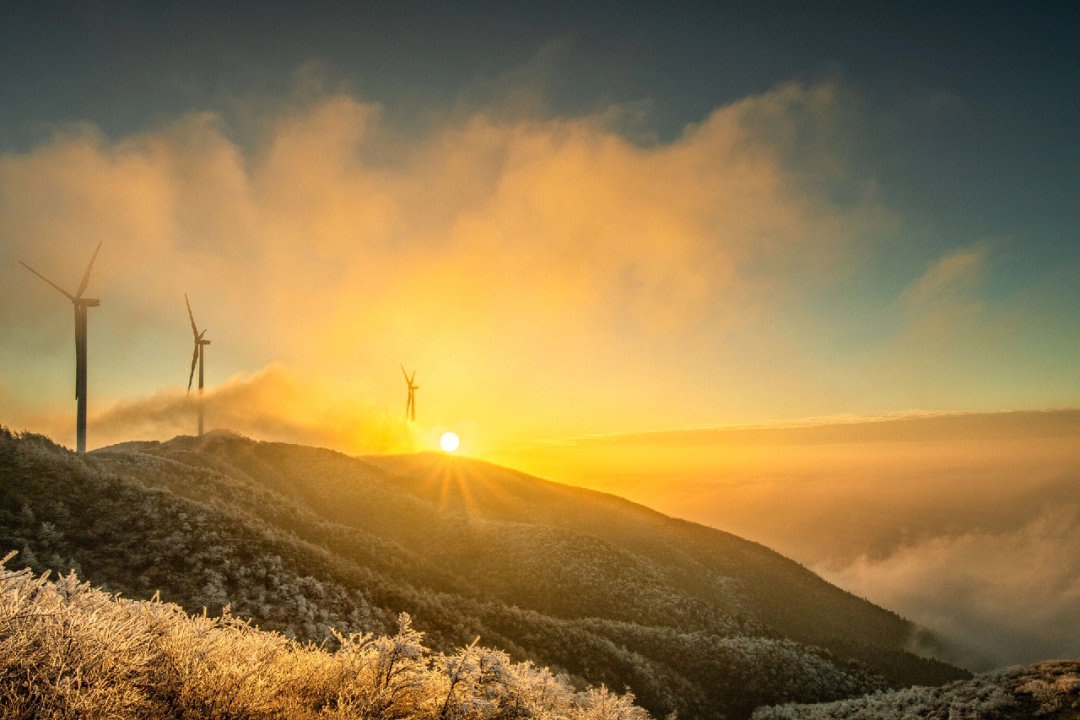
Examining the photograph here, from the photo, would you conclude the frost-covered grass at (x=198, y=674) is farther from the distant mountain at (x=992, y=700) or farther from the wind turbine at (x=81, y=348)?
the wind turbine at (x=81, y=348)

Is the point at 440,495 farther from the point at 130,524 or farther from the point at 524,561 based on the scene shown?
the point at 130,524

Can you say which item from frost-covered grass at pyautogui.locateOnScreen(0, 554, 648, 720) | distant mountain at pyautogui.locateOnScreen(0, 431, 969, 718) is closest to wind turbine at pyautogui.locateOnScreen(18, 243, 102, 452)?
distant mountain at pyautogui.locateOnScreen(0, 431, 969, 718)

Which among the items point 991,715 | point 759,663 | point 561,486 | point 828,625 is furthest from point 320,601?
point 561,486

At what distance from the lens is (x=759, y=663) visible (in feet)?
130

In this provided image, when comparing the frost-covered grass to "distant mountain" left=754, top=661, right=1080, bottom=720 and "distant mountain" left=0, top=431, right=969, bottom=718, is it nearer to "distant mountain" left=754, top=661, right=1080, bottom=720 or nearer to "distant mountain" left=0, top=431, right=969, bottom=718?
"distant mountain" left=0, top=431, right=969, bottom=718

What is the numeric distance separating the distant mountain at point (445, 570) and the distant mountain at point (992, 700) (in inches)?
413

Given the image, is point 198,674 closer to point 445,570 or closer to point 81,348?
point 445,570

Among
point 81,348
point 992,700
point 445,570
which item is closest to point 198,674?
point 992,700

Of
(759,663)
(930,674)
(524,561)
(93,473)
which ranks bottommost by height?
(930,674)

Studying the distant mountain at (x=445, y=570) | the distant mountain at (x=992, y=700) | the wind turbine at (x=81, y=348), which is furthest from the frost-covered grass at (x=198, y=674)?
the wind turbine at (x=81, y=348)

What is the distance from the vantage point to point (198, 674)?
26.6ft

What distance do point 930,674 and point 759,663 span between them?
3093 cm

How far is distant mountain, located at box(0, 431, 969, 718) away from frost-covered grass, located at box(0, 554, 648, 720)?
17.2 metres

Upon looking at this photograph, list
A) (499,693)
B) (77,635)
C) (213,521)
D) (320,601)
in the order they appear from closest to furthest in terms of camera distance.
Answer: (77,635) → (499,693) → (320,601) → (213,521)
